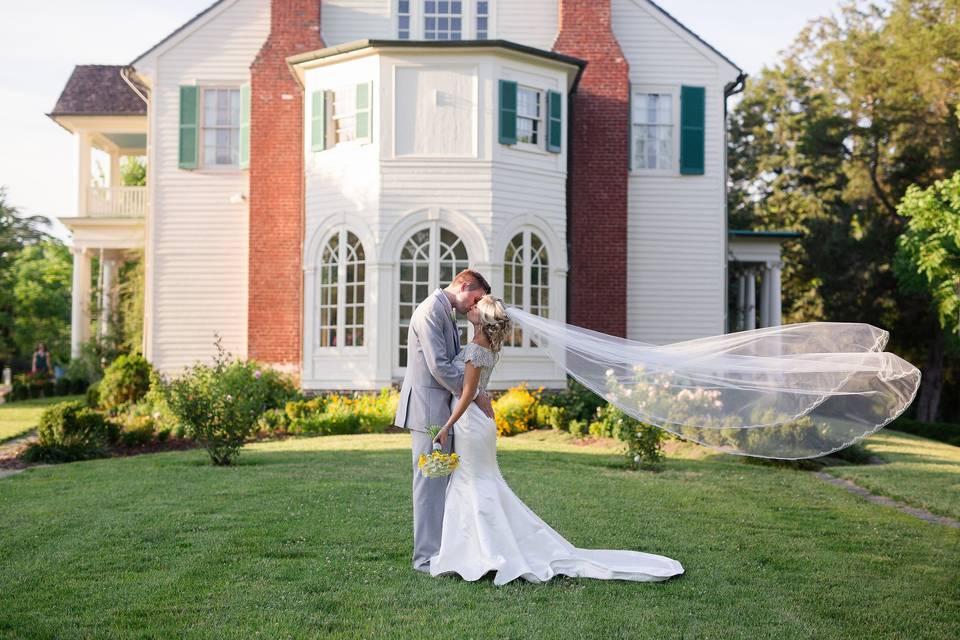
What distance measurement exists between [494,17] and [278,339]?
825 cm

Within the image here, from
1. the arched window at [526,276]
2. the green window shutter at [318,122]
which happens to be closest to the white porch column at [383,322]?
the arched window at [526,276]

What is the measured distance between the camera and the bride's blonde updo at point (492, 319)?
22.3 feet

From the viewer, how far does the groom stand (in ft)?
22.8

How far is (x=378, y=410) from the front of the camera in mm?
17094

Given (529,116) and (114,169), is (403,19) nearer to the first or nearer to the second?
(529,116)

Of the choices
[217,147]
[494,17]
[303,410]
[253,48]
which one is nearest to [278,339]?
[303,410]

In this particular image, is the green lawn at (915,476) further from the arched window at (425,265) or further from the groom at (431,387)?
the arched window at (425,265)

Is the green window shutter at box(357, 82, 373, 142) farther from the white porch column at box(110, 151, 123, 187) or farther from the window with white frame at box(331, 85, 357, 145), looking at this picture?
the white porch column at box(110, 151, 123, 187)

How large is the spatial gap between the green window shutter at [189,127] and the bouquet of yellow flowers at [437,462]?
16.0m

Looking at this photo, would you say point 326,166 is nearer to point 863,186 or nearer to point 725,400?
point 725,400

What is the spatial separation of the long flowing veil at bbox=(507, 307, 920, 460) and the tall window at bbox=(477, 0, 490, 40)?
14334 mm

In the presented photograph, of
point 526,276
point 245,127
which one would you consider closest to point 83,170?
point 245,127

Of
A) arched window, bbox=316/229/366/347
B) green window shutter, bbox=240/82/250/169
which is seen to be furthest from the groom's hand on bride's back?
green window shutter, bbox=240/82/250/169

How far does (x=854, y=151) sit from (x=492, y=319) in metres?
31.9
